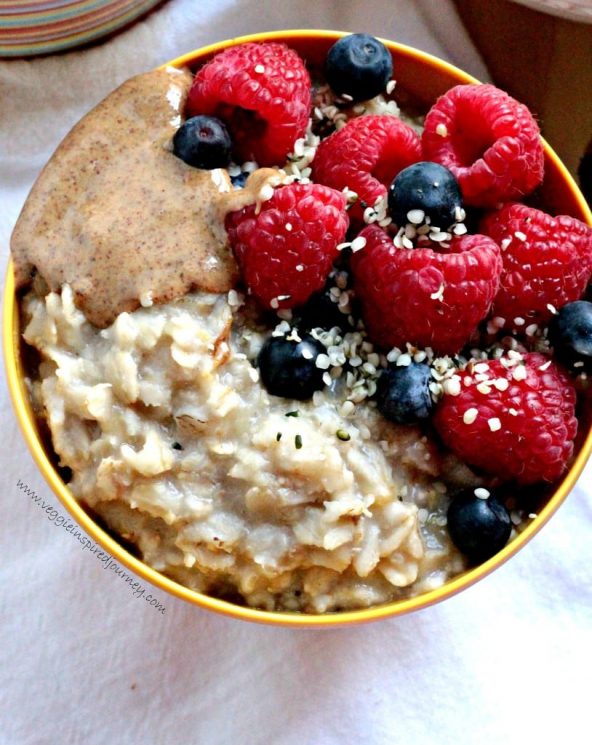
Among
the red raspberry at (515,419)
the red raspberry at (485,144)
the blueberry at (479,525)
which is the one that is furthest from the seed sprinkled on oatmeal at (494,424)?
the red raspberry at (485,144)

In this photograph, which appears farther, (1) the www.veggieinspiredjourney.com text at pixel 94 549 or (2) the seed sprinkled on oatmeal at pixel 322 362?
(1) the www.veggieinspiredjourney.com text at pixel 94 549

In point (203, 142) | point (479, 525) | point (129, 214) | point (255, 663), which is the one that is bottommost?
point (255, 663)

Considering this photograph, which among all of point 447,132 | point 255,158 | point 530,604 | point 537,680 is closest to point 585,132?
point 447,132

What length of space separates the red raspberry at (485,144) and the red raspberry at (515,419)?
287 millimetres

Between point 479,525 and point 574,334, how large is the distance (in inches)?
13.2

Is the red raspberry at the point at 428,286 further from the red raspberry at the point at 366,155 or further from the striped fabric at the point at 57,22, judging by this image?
the striped fabric at the point at 57,22

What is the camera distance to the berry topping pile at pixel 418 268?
1.44 metres

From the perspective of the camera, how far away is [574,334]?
1478 mm

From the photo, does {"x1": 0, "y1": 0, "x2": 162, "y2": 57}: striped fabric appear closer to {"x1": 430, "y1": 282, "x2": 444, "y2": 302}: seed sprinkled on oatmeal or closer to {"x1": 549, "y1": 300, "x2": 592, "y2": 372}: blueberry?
{"x1": 430, "y1": 282, "x2": 444, "y2": 302}: seed sprinkled on oatmeal

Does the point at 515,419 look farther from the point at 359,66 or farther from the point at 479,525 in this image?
the point at 359,66

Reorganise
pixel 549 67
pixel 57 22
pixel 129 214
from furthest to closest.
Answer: pixel 549 67 < pixel 57 22 < pixel 129 214

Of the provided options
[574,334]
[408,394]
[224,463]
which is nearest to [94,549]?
[224,463]

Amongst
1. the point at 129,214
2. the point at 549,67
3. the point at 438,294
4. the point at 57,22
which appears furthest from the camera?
the point at 549,67

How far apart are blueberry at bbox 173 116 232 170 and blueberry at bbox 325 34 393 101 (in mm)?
245
